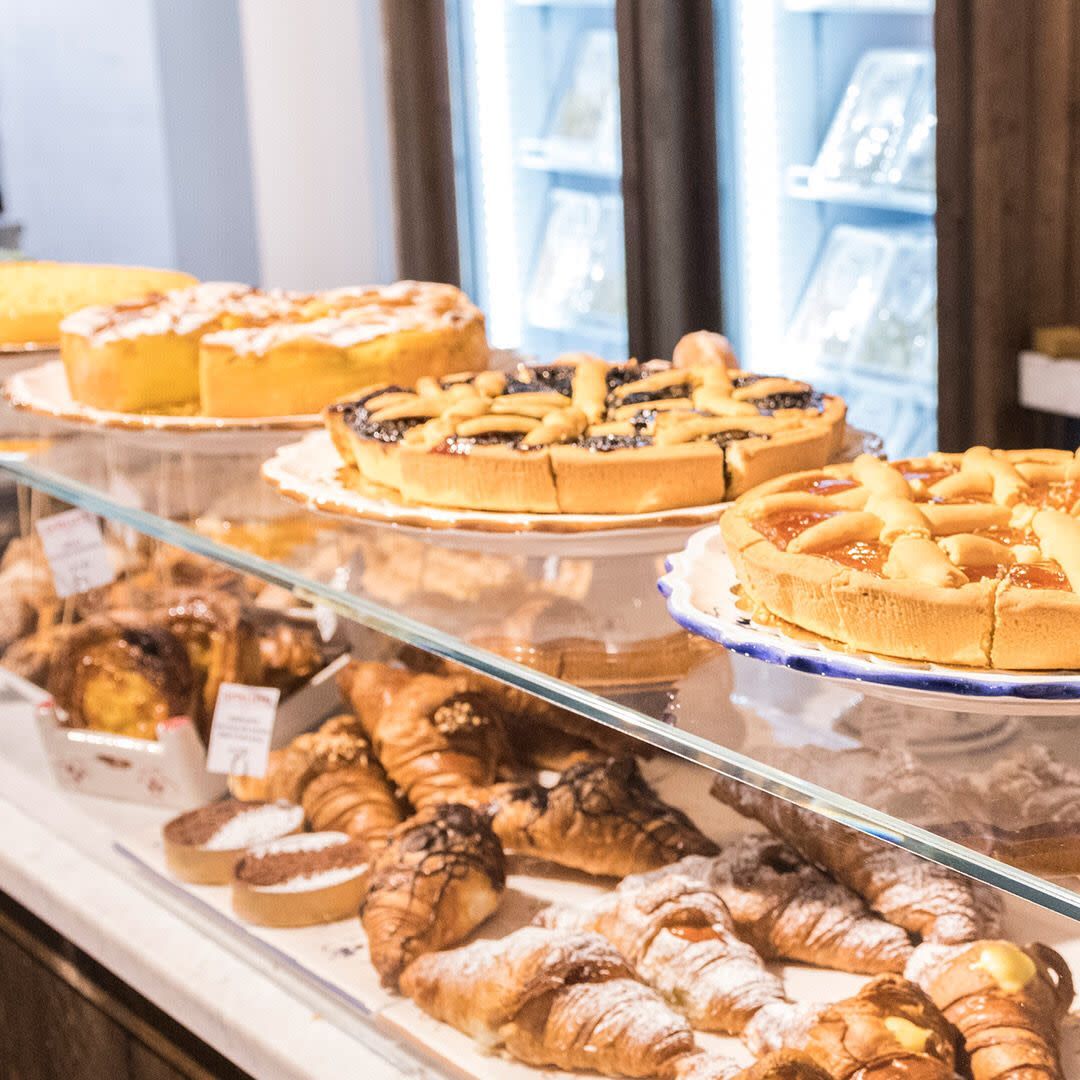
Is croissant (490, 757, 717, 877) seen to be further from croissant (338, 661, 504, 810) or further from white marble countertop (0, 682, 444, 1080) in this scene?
white marble countertop (0, 682, 444, 1080)

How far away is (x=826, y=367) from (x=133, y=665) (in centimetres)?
170

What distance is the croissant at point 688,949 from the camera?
3.35 feet

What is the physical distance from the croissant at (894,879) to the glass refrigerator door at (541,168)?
93.0 inches

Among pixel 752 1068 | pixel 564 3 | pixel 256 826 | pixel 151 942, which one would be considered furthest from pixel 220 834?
pixel 564 3

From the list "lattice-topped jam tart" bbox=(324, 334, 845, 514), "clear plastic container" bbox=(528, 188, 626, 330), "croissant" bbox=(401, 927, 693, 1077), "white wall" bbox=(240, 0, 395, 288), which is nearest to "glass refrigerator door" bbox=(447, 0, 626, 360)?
"clear plastic container" bbox=(528, 188, 626, 330)

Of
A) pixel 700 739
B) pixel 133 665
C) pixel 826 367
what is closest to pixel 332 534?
pixel 700 739

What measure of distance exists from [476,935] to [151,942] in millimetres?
315

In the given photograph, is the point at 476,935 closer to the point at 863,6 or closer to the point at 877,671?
the point at 877,671

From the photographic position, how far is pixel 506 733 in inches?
54.0

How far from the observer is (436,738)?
1347 mm

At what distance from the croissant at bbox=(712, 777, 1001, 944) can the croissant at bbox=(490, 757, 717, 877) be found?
0.26 ft

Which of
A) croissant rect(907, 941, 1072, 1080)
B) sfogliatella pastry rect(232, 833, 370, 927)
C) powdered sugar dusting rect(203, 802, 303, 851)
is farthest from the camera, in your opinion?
powdered sugar dusting rect(203, 802, 303, 851)

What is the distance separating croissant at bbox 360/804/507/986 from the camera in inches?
45.8

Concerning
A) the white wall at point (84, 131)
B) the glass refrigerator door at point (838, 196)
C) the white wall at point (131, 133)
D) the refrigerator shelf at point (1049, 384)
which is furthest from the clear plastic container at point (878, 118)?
the white wall at point (84, 131)
